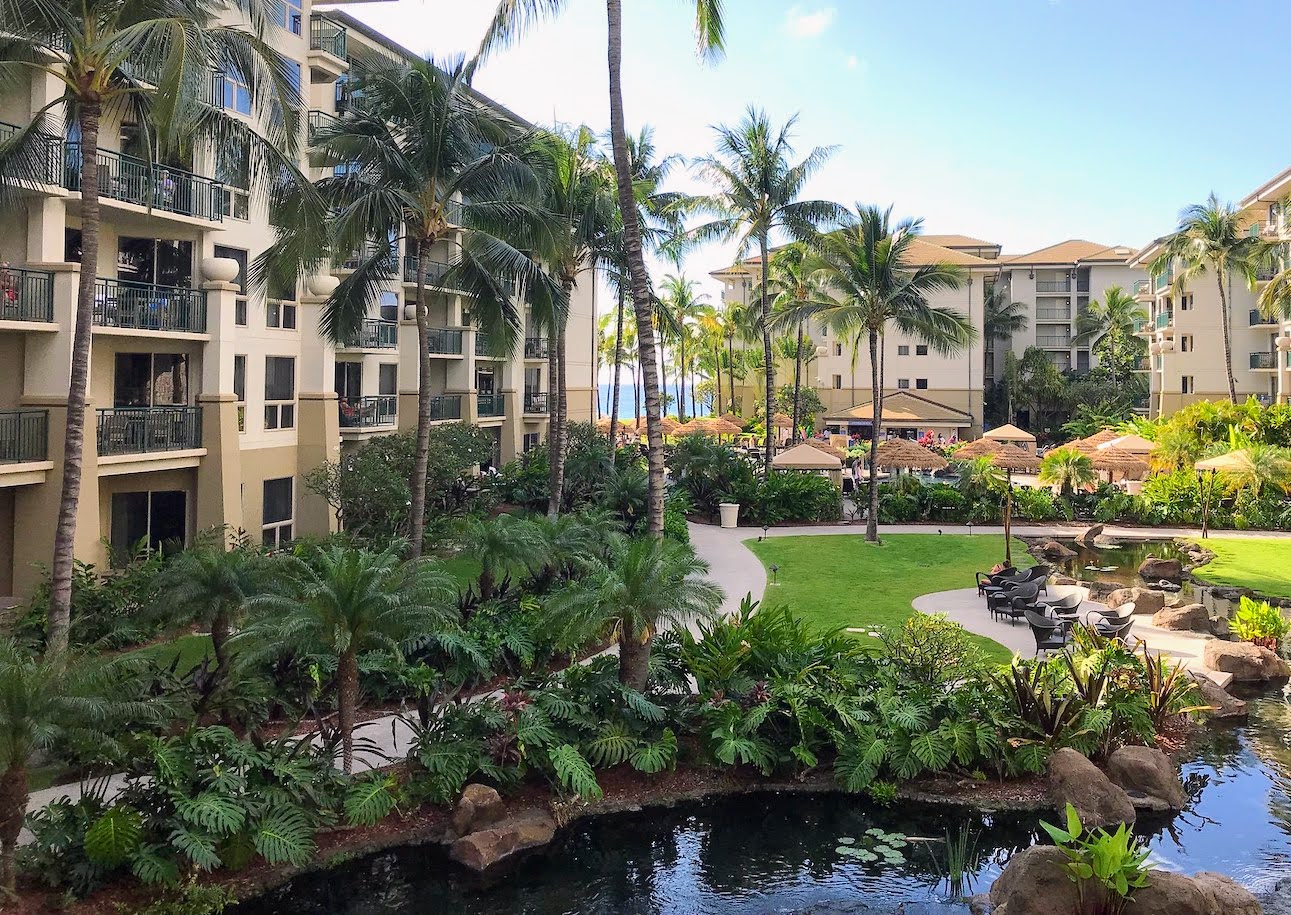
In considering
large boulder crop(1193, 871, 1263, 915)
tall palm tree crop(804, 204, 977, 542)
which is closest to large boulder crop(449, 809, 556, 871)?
→ large boulder crop(1193, 871, 1263, 915)

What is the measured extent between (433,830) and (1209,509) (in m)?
30.1

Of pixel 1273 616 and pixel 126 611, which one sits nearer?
pixel 126 611

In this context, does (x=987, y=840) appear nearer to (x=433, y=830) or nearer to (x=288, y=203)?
(x=433, y=830)

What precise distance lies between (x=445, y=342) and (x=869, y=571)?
18.4 m

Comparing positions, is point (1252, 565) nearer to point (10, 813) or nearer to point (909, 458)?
point (909, 458)

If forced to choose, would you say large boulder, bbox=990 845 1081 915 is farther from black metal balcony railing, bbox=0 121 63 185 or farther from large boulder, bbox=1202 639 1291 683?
black metal balcony railing, bbox=0 121 63 185

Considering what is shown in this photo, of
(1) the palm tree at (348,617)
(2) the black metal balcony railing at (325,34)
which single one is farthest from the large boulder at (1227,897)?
(2) the black metal balcony railing at (325,34)

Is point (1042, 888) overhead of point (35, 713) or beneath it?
beneath

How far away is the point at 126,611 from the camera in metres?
16.5

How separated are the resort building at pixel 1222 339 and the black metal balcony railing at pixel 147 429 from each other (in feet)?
164

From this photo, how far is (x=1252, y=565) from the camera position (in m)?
25.9

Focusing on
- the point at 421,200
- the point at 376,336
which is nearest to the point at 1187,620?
the point at 421,200

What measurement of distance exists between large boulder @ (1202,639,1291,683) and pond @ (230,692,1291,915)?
3.75m

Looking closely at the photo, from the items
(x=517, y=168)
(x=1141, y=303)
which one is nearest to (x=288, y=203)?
(x=517, y=168)
